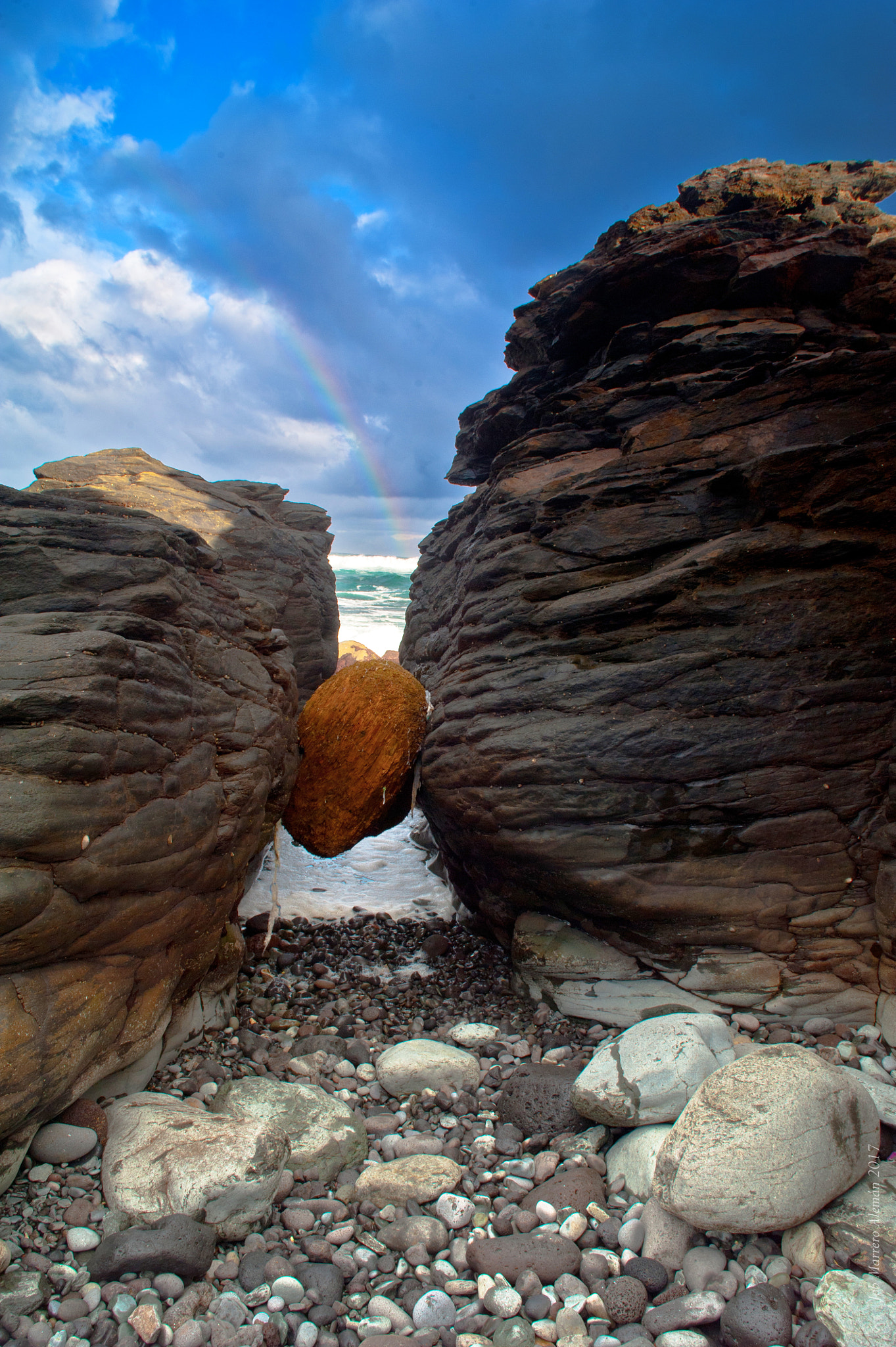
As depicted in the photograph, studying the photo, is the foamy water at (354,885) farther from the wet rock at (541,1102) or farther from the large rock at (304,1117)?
the wet rock at (541,1102)

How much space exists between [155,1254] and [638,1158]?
265 cm

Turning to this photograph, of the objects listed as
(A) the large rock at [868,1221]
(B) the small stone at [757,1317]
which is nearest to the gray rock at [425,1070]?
(B) the small stone at [757,1317]

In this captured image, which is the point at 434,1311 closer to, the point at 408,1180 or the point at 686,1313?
the point at 408,1180

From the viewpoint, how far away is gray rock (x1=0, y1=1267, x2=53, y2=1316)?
2.89 metres

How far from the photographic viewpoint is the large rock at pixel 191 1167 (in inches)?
138

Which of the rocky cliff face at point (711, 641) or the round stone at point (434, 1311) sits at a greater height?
the rocky cliff face at point (711, 641)

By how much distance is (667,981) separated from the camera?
5.86 m

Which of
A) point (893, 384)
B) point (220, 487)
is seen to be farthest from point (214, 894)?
point (220, 487)

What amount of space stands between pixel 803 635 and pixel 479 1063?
176 inches

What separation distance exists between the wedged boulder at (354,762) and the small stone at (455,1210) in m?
3.69

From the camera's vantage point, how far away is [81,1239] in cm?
328

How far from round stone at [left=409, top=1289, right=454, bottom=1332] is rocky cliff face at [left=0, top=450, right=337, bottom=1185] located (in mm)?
2187

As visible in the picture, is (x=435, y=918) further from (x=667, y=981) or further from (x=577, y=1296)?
(x=577, y=1296)

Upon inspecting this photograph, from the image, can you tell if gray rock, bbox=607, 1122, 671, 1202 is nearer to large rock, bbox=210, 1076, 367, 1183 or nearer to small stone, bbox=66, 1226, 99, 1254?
large rock, bbox=210, 1076, 367, 1183
